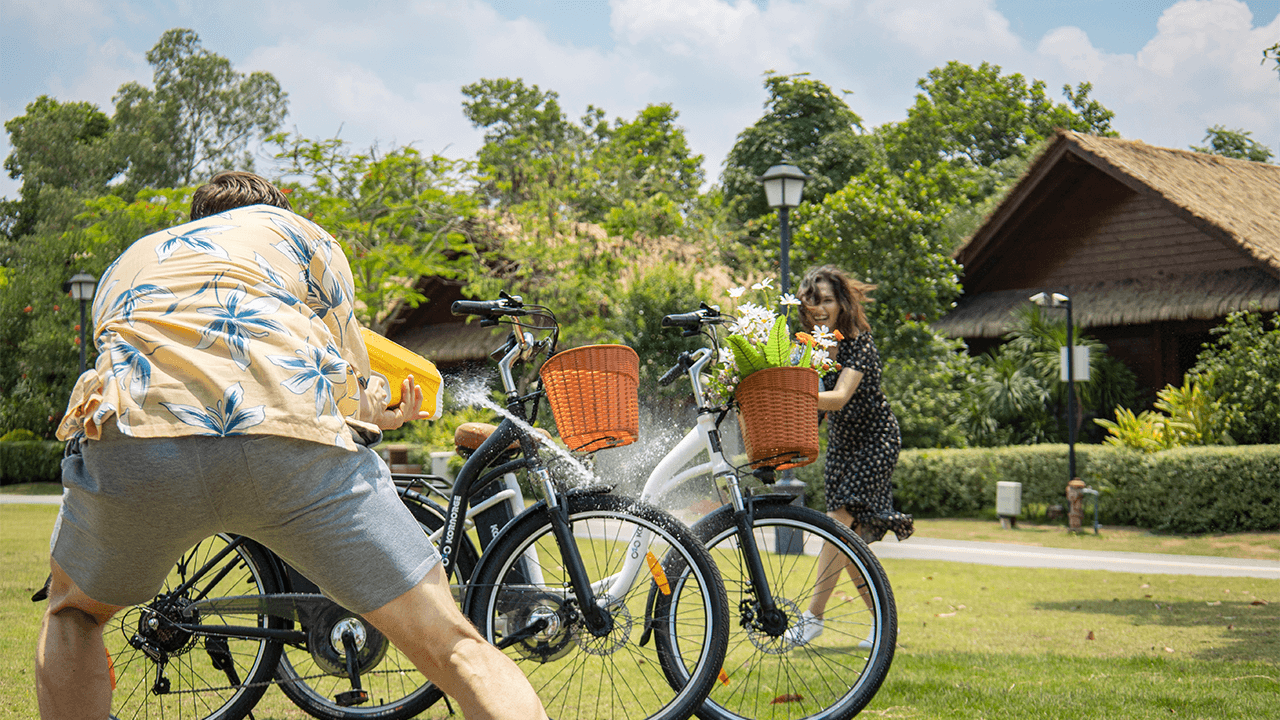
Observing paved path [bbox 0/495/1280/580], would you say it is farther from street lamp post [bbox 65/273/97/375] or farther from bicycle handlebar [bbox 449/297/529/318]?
street lamp post [bbox 65/273/97/375]

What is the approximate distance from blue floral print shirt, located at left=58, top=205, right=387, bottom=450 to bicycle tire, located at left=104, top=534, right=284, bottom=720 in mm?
1470

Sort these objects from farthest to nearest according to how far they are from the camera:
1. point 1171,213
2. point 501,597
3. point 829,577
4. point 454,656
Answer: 1. point 1171,213
2. point 829,577
3. point 501,597
4. point 454,656

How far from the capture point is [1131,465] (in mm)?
15383

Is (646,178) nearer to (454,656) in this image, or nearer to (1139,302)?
(1139,302)

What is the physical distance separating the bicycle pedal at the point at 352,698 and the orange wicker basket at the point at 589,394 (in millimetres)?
1157

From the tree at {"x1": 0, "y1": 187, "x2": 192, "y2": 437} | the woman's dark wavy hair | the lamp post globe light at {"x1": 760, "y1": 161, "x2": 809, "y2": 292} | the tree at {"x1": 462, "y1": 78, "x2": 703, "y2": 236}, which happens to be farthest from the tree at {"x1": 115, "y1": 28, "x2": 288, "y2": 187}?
the woman's dark wavy hair

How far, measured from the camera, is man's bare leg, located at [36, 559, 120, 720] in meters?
2.58

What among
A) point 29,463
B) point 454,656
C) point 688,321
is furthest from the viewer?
point 29,463

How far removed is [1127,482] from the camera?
15.4 meters

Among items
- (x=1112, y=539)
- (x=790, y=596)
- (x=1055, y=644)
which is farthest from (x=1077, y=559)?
(x=790, y=596)

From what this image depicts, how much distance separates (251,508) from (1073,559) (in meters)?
11.0

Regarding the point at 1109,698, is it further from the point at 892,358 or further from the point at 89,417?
the point at 892,358

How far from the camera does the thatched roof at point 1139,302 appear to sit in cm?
1784

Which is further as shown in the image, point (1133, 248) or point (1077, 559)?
point (1133, 248)
